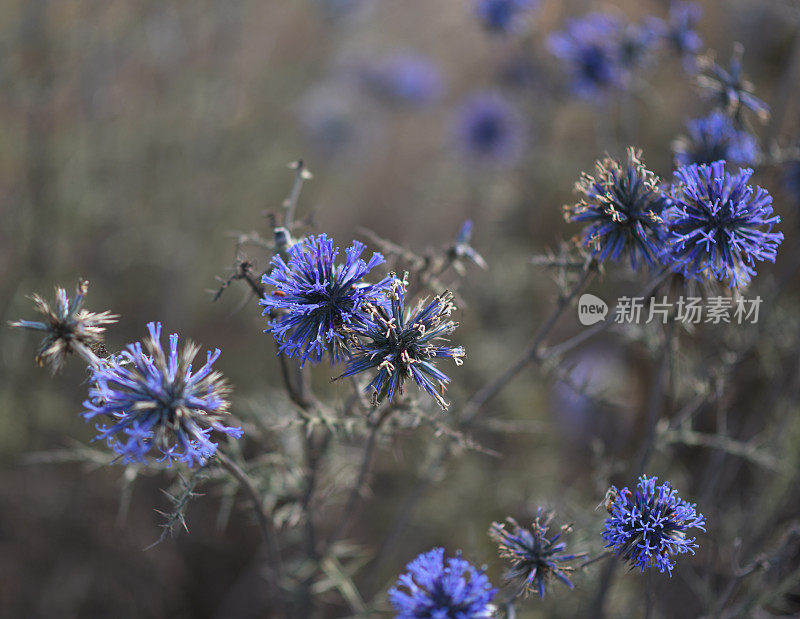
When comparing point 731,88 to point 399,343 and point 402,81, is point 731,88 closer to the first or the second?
point 399,343

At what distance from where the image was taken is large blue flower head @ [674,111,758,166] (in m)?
2.54

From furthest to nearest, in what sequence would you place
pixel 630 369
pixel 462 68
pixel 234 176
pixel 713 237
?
1. pixel 462 68
2. pixel 234 176
3. pixel 630 369
4. pixel 713 237

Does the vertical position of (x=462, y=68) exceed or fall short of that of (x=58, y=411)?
it exceeds it

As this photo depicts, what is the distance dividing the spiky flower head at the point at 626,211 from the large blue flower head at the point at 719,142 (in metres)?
0.75

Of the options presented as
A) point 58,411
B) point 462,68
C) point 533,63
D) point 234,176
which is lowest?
point 58,411

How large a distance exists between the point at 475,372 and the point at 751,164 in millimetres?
2292

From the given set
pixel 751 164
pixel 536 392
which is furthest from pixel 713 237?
pixel 536 392

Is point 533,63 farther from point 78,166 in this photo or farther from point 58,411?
point 58,411

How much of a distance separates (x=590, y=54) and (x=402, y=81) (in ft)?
8.96

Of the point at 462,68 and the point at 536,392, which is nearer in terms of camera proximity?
the point at 536,392

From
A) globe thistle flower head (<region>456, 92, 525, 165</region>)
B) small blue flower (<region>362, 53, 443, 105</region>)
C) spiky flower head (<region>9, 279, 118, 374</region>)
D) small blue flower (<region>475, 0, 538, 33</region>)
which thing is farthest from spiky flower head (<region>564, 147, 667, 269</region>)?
small blue flower (<region>362, 53, 443, 105</region>)

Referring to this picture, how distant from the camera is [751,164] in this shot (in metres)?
2.54

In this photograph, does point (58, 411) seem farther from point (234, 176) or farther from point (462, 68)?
point (462, 68)

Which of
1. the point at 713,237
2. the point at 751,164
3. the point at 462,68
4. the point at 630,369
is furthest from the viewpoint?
the point at 462,68
